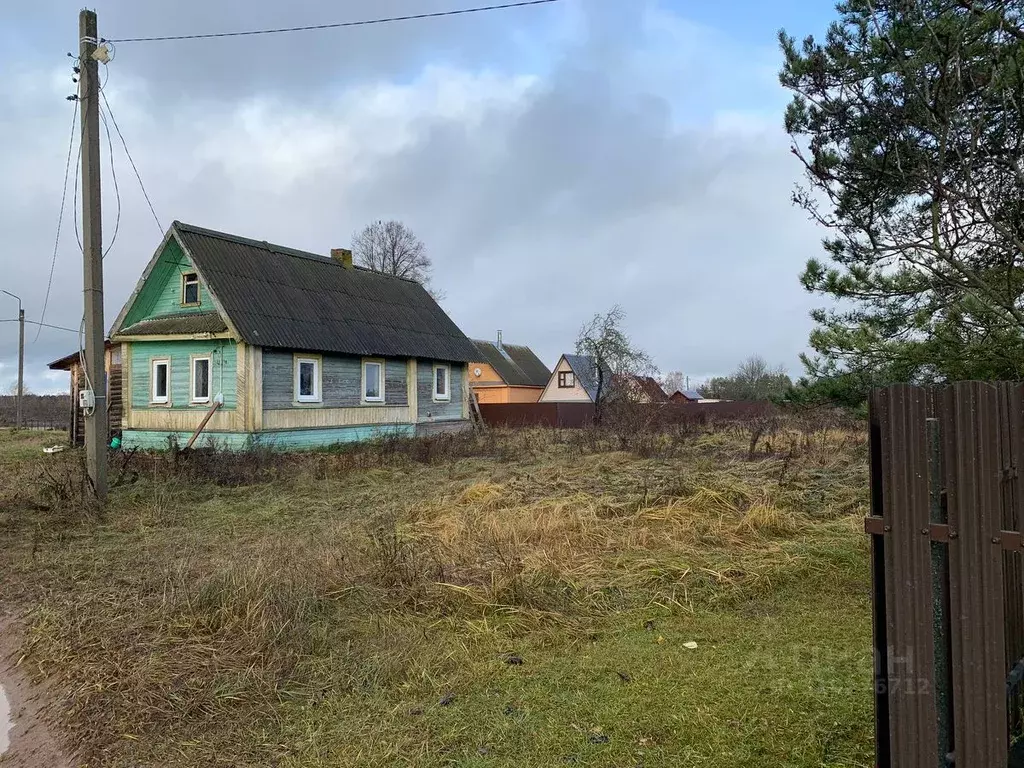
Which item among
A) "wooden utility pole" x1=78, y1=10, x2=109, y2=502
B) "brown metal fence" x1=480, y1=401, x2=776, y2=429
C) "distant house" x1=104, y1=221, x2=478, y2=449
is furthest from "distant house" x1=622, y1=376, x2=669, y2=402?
"wooden utility pole" x1=78, y1=10, x2=109, y2=502

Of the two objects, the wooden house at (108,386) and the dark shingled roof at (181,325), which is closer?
the dark shingled roof at (181,325)

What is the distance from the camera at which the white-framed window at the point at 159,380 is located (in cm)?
1881

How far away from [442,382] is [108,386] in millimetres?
10265

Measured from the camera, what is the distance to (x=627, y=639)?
180 inches

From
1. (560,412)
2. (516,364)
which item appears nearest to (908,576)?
(560,412)

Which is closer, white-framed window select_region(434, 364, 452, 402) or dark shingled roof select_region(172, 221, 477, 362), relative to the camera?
dark shingled roof select_region(172, 221, 477, 362)

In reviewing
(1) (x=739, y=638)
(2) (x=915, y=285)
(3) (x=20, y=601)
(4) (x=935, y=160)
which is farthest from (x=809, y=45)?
(3) (x=20, y=601)

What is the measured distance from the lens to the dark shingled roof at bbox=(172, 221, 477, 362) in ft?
59.4

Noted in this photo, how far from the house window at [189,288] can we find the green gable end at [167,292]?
3.2 inches

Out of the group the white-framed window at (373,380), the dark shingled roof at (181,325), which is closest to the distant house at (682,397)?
the white-framed window at (373,380)

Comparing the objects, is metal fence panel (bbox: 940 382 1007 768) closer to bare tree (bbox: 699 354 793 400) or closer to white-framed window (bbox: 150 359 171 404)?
white-framed window (bbox: 150 359 171 404)

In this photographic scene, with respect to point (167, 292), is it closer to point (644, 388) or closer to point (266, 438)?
point (266, 438)

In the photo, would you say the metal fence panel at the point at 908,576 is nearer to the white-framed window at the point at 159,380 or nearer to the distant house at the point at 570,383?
the white-framed window at the point at 159,380

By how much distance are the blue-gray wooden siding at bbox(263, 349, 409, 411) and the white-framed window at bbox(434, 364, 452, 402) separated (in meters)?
1.89
